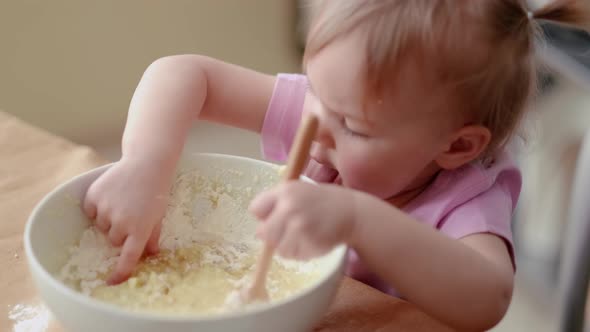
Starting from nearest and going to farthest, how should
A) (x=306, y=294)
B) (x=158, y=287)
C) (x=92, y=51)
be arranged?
(x=306, y=294) → (x=158, y=287) → (x=92, y=51)

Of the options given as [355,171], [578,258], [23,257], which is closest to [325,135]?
[355,171]

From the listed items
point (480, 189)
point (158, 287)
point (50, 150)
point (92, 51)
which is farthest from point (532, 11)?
point (92, 51)

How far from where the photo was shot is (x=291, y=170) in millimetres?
546

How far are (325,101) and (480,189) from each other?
22 centimetres

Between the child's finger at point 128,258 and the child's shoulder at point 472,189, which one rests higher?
the child's finger at point 128,258

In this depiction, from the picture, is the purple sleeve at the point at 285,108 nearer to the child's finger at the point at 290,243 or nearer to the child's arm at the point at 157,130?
the child's arm at the point at 157,130

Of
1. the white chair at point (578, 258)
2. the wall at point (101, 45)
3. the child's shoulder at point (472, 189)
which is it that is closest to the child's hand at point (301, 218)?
the child's shoulder at point (472, 189)

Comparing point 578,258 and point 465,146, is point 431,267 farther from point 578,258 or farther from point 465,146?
point 578,258

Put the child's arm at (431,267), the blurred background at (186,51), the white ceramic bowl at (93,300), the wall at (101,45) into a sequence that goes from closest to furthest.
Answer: the white ceramic bowl at (93,300), the child's arm at (431,267), the blurred background at (186,51), the wall at (101,45)

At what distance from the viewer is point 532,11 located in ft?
2.50

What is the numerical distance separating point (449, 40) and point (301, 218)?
0.25 meters

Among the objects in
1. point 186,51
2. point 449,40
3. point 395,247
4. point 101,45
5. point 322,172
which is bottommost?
point 186,51

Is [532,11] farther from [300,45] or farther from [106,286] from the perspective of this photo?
[300,45]

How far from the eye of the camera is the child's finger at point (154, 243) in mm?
671
